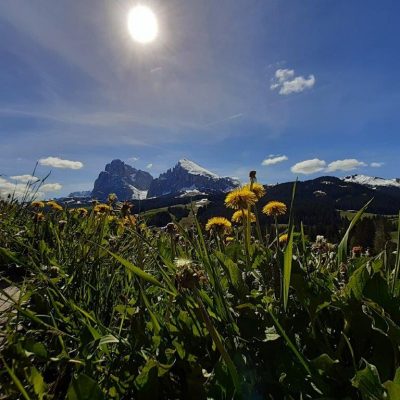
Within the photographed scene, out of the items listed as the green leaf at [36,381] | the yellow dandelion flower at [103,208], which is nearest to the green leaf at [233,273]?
the green leaf at [36,381]

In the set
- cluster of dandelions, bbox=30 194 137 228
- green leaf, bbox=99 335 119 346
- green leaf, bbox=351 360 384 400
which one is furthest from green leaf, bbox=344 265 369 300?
cluster of dandelions, bbox=30 194 137 228

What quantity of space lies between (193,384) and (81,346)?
61cm

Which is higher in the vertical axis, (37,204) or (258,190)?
(258,190)

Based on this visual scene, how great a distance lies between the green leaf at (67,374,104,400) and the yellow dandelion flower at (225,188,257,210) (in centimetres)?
214

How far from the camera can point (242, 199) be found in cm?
338

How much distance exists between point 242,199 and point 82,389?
2248mm

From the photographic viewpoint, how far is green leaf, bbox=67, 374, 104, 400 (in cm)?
141

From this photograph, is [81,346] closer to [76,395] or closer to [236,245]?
[76,395]

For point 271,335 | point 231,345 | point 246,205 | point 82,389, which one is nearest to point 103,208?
point 246,205

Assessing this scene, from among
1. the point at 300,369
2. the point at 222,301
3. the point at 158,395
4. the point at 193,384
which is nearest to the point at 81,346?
the point at 158,395

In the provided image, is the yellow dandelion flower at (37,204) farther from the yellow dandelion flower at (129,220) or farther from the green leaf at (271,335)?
the green leaf at (271,335)

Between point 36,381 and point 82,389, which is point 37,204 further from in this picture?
point 82,389

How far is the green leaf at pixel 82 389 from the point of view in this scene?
141cm

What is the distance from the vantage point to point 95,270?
3123 millimetres
